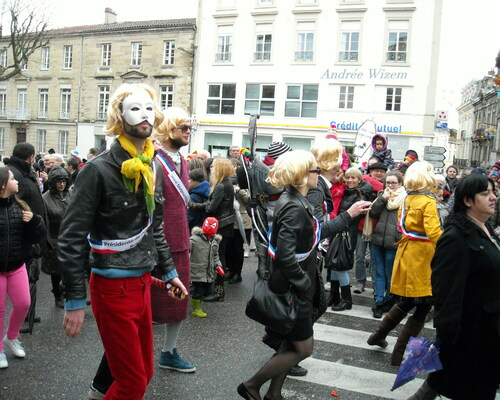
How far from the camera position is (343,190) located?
22.6 ft

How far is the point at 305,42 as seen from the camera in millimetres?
29688

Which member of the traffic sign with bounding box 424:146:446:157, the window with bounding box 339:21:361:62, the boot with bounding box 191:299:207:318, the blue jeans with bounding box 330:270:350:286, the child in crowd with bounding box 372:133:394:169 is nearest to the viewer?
the boot with bounding box 191:299:207:318

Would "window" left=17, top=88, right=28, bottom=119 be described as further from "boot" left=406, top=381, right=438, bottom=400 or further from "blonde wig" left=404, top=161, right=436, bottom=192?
"boot" left=406, top=381, right=438, bottom=400

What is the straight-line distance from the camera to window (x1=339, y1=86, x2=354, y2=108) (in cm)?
2877

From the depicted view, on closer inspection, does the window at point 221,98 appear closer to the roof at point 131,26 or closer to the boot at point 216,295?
the roof at point 131,26

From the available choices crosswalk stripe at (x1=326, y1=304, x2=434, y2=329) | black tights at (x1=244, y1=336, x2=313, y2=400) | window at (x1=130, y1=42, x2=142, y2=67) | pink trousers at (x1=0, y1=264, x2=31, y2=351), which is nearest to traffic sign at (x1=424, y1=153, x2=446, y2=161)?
crosswalk stripe at (x1=326, y1=304, x2=434, y2=329)

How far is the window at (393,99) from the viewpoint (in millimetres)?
27797

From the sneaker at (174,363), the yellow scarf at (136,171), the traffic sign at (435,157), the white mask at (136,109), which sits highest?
the traffic sign at (435,157)

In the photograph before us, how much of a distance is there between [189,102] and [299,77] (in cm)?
789

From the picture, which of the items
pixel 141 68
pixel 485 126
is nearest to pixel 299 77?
pixel 141 68

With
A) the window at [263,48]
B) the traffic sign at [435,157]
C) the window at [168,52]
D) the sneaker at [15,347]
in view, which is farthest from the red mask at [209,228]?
the window at [168,52]

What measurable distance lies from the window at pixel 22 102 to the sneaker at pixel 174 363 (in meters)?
41.2

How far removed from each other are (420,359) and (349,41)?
28.1 meters

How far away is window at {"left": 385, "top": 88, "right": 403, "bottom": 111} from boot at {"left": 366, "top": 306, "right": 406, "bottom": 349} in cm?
2474
